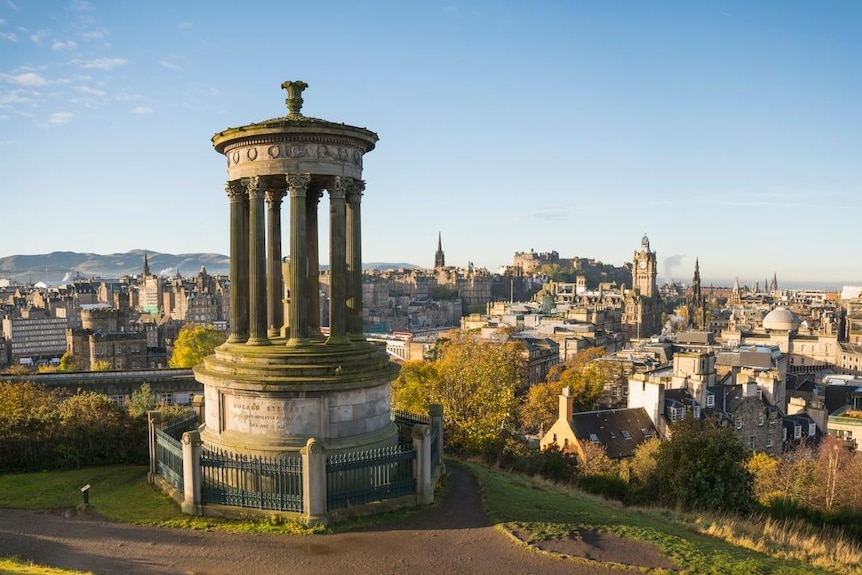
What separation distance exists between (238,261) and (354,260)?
321 cm

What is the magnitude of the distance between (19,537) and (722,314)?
6766 inches

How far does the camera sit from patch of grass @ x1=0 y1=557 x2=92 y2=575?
1225cm

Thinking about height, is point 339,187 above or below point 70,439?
above

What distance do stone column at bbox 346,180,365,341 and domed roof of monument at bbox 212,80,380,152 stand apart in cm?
136

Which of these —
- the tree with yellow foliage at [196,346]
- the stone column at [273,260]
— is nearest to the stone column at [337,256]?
the stone column at [273,260]

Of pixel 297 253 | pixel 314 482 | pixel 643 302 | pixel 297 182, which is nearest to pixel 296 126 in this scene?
pixel 297 182

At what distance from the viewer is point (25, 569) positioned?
12.5m

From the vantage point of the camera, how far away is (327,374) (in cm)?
1711

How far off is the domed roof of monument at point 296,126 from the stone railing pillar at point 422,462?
7.87 metres

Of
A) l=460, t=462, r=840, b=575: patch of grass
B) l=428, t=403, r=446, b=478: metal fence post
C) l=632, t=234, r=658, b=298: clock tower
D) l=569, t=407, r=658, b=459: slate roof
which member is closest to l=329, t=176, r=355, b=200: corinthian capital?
l=428, t=403, r=446, b=478: metal fence post

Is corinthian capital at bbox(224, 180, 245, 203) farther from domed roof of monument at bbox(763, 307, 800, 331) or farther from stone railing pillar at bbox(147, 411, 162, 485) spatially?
domed roof of monument at bbox(763, 307, 800, 331)

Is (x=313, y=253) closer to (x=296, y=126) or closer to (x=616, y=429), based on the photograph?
(x=296, y=126)

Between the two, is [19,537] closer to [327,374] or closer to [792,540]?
[327,374]

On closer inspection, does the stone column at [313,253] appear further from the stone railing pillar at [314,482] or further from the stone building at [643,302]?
the stone building at [643,302]
